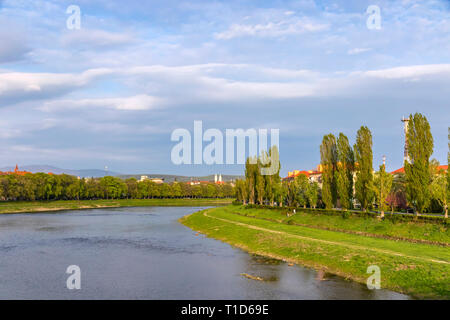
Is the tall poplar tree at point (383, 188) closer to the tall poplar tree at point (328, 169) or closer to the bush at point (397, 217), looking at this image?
the bush at point (397, 217)

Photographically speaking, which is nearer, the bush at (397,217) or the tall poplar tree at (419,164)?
the bush at (397,217)

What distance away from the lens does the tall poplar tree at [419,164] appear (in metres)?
45.7

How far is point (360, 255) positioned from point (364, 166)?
2393 cm

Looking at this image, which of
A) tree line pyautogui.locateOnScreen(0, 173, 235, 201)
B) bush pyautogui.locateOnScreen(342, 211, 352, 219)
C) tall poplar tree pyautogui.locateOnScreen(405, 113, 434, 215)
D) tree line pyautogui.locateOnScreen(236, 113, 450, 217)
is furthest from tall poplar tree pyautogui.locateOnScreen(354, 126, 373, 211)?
tree line pyautogui.locateOnScreen(0, 173, 235, 201)

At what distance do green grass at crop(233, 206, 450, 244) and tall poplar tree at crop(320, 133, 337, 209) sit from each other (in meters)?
3.32

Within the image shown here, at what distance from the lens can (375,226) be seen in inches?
1860

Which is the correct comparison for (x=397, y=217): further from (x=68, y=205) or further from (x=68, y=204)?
(x=68, y=204)

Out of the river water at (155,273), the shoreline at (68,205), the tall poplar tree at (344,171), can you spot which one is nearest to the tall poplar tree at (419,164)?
the tall poplar tree at (344,171)

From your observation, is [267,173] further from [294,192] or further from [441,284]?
[441,284]

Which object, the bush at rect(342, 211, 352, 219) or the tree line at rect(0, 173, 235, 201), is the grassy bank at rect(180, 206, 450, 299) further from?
the tree line at rect(0, 173, 235, 201)

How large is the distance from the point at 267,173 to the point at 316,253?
53530 millimetres

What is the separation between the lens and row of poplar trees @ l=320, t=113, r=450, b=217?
46.1 meters
